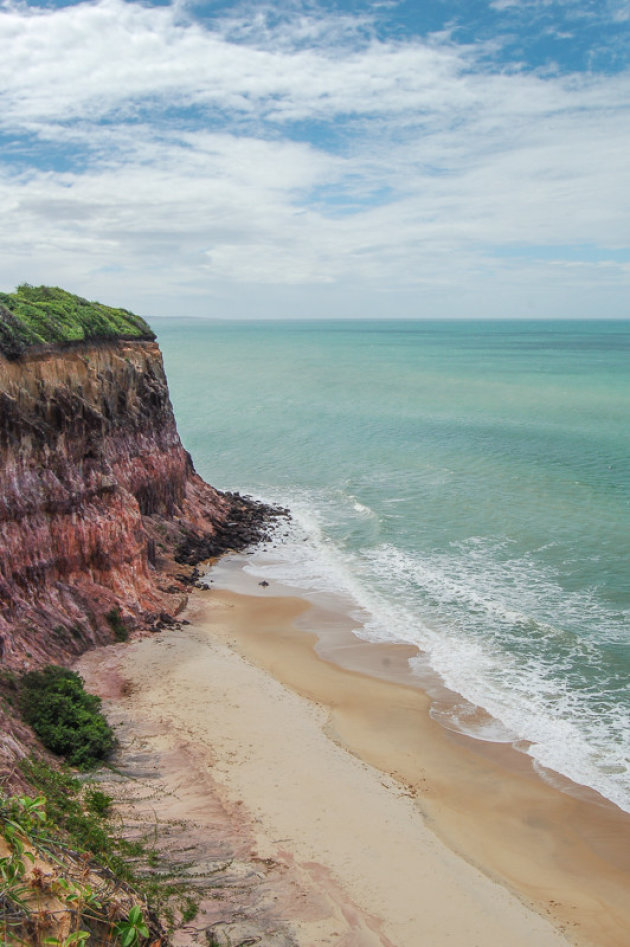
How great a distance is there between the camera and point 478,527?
4278 centimetres

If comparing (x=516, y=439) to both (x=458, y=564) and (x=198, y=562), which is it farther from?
(x=198, y=562)

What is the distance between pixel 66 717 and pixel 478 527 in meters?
29.0

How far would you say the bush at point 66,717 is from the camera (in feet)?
61.2

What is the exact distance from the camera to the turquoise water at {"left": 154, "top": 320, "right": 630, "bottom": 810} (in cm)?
2528

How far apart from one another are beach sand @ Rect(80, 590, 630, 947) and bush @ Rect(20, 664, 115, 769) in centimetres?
199

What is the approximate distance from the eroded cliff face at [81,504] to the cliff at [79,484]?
0.05 m

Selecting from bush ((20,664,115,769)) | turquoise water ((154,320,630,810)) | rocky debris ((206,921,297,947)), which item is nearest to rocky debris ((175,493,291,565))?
turquoise water ((154,320,630,810))

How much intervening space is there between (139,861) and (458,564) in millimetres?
25459

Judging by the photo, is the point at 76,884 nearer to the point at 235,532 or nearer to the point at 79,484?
the point at 79,484

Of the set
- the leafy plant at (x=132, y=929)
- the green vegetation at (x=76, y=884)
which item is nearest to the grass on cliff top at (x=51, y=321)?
the green vegetation at (x=76, y=884)

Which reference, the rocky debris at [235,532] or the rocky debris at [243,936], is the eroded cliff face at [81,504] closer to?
the rocky debris at [235,532]

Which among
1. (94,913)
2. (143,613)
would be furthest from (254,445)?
(94,913)

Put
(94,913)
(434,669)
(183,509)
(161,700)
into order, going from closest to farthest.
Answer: (94,913) → (161,700) → (434,669) → (183,509)

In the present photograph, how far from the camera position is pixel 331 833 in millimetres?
17328
